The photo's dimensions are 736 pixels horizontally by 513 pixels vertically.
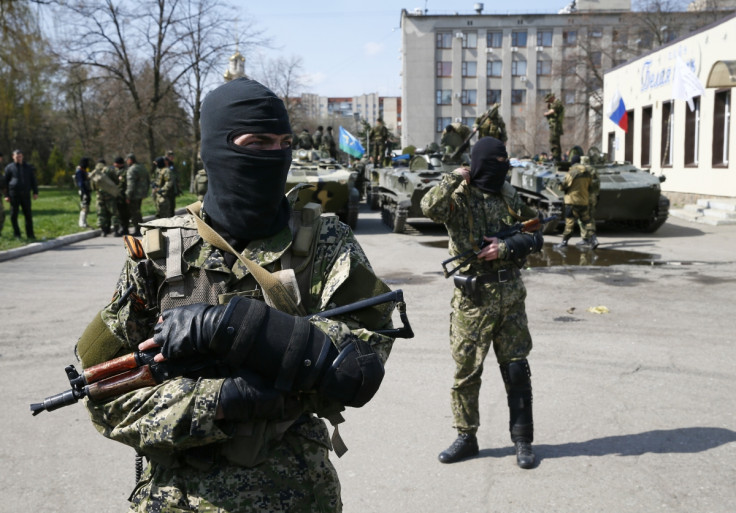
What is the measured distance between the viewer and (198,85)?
3180cm

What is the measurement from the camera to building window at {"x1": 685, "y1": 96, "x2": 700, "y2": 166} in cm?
2358

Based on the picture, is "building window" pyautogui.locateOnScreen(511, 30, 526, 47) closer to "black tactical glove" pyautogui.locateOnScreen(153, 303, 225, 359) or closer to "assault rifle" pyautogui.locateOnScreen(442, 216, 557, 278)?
"assault rifle" pyautogui.locateOnScreen(442, 216, 557, 278)

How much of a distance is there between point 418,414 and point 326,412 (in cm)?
329

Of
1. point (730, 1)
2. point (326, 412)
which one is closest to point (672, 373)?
point (326, 412)

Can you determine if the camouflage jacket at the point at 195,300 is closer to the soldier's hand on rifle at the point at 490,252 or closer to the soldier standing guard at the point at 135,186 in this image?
the soldier's hand on rifle at the point at 490,252

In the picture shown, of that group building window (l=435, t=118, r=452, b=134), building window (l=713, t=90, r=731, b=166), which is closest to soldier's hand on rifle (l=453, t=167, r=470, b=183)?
building window (l=713, t=90, r=731, b=166)

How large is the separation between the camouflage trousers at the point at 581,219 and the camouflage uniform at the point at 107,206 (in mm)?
10000

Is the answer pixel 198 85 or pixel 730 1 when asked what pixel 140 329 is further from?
pixel 730 1

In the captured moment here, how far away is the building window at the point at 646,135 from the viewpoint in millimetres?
28312

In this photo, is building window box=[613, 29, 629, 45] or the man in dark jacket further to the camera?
building window box=[613, 29, 629, 45]

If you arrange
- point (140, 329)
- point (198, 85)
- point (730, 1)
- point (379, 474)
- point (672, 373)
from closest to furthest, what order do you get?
point (140, 329), point (379, 474), point (672, 373), point (198, 85), point (730, 1)

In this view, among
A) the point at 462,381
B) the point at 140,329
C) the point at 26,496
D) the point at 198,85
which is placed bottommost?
the point at 26,496

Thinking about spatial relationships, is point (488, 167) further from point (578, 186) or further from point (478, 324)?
point (578, 186)

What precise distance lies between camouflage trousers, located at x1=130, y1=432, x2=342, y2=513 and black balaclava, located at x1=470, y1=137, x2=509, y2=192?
114 inches
